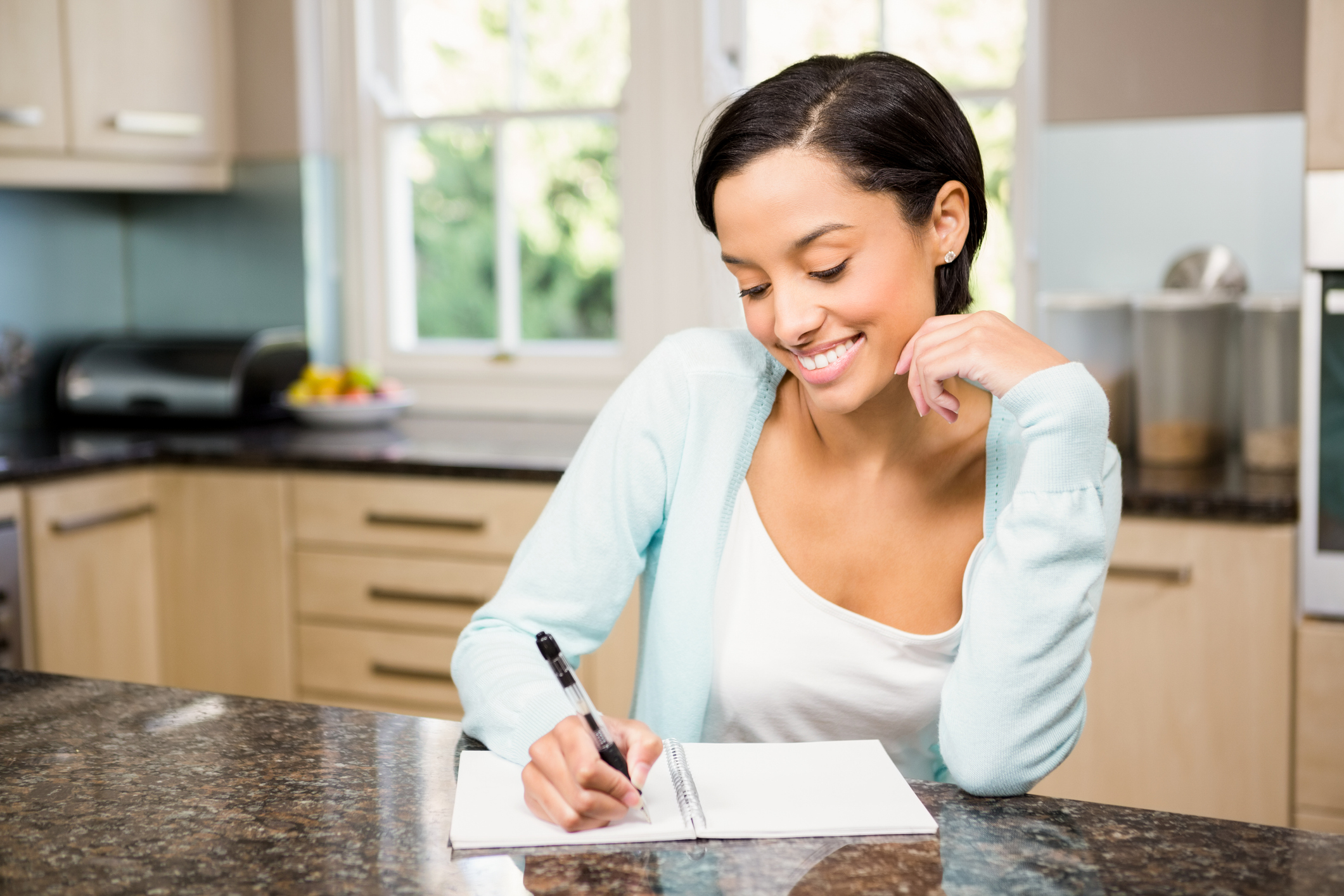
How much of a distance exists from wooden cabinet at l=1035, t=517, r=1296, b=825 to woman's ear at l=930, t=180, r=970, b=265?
3.54 ft

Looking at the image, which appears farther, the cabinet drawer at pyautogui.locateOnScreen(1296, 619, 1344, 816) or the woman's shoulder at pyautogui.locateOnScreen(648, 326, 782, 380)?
Result: the cabinet drawer at pyautogui.locateOnScreen(1296, 619, 1344, 816)

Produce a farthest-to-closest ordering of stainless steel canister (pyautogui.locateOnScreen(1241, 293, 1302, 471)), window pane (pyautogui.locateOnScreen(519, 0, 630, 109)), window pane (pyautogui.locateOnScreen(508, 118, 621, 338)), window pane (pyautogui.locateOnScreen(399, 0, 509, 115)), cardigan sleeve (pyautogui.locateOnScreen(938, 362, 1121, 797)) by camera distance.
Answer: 1. window pane (pyautogui.locateOnScreen(508, 118, 621, 338))
2. window pane (pyautogui.locateOnScreen(399, 0, 509, 115))
3. window pane (pyautogui.locateOnScreen(519, 0, 630, 109))
4. stainless steel canister (pyautogui.locateOnScreen(1241, 293, 1302, 471))
5. cardigan sleeve (pyautogui.locateOnScreen(938, 362, 1121, 797))

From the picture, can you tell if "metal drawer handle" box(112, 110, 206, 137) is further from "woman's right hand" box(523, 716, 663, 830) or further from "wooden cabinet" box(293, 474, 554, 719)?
"woman's right hand" box(523, 716, 663, 830)

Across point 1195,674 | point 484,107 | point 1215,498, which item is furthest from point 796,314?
point 484,107

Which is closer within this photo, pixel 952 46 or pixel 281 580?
pixel 281 580

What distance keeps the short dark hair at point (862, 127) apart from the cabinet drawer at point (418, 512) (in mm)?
1403

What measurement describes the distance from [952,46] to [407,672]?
5.95 feet

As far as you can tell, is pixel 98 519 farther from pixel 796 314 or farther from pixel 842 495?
pixel 796 314

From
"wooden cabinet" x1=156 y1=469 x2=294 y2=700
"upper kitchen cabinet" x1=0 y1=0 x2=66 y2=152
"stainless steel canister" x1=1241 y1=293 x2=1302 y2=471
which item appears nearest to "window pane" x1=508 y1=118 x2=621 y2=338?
"upper kitchen cabinet" x1=0 y1=0 x2=66 y2=152

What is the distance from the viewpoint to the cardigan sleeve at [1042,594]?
1087mm

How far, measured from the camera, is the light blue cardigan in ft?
3.57

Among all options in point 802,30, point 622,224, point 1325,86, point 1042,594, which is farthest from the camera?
point 622,224

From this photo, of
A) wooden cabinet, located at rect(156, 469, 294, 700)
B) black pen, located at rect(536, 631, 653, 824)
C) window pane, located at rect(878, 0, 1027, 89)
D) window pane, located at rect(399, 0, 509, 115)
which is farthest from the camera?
window pane, located at rect(399, 0, 509, 115)

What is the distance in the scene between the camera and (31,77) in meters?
2.86
